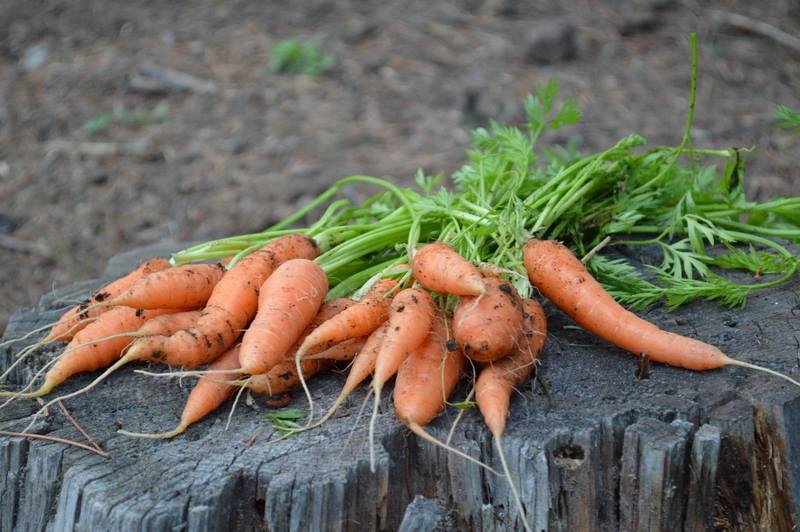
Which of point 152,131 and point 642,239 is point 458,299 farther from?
point 152,131

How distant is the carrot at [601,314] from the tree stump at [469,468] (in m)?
0.06

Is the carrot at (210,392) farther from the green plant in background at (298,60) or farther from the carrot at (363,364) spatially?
the green plant in background at (298,60)

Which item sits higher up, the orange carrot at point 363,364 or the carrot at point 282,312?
the carrot at point 282,312

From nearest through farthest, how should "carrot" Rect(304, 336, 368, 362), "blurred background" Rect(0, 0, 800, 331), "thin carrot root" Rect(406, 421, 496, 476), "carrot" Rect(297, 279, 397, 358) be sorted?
"thin carrot root" Rect(406, 421, 496, 476) < "carrot" Rect(297, 279, 397, 358) < "carrot" Rect(304, 336, 368, 362) < "blurred background" Rect(0, 0, 800, 331)

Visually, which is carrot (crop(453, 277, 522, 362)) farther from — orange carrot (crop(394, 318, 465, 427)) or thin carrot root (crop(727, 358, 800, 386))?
thin carrot root (crop(727, 358, 800, 386))

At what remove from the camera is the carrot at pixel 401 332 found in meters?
2.42

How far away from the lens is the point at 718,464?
2.28 m

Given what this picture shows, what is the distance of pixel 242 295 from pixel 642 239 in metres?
1.63

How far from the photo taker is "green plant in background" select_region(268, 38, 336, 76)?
7504 millimetres

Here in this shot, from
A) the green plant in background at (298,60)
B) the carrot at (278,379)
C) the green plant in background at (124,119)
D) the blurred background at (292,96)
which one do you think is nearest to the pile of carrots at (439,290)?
the carrot at (278,379)

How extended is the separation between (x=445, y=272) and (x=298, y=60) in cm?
546

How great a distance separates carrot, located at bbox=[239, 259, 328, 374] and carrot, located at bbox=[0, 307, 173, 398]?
0.43 metres

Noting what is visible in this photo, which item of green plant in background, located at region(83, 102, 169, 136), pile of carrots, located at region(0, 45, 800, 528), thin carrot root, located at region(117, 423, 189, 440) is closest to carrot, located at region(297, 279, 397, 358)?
pile of carrots, located at region(0, 45, 800, 528)

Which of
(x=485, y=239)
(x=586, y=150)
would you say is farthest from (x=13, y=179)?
(x=485, y=239)
